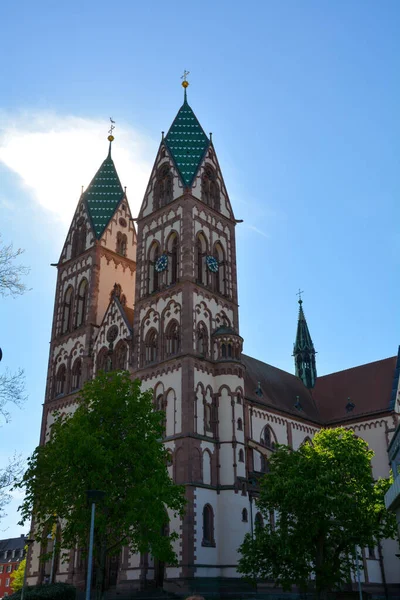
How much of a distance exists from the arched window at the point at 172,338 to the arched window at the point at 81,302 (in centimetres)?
1081

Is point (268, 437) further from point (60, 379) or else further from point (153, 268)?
point (60, 379)

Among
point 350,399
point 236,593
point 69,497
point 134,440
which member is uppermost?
point 350,399

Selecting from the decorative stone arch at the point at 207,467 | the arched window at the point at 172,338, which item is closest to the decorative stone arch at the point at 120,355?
the arched window at the point at 172,338

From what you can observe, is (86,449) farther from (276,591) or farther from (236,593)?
(276,591)

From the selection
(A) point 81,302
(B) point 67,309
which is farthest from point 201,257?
(B) point 67,309

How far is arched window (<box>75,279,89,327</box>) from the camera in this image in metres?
48.8

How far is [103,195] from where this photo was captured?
55.3m

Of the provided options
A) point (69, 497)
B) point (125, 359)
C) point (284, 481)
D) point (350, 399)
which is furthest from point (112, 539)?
point (350, 399)

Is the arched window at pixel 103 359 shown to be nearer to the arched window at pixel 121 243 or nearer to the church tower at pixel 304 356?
the arched window at pixel 121 243

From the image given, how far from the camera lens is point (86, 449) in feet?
81.1

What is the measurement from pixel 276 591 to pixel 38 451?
653 inches

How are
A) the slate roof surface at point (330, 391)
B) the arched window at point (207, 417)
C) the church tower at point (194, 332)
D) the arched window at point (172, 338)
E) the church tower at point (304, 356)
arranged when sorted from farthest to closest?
the church tower at point (304, 356) < the slate roof surface at point (330, 391) < the arched window at point (172, 338) < the arched window at point (207, 417) < the church tower at point (194, 332)

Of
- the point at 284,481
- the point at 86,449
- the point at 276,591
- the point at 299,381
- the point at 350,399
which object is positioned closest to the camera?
the point at 86,449

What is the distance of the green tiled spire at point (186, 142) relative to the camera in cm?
4656
